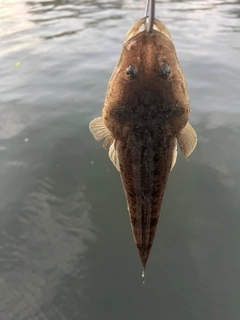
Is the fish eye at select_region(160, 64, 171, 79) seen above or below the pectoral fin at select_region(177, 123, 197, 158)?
above

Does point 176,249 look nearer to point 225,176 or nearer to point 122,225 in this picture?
point 122,225

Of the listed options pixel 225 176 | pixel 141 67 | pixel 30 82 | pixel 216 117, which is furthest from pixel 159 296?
pixel 30 82

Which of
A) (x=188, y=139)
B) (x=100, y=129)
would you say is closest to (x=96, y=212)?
(x=100, y=129)

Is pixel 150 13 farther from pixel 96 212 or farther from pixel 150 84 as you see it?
pixel 96 212

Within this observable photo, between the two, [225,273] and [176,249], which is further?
[176,249]

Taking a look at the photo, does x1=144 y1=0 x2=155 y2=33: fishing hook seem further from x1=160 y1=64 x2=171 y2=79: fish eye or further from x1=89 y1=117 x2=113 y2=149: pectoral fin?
x1=89 y1=117 x2=113 y2=149: pectoral fin

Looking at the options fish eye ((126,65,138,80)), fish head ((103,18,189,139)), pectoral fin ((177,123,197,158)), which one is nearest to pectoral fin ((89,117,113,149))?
fish head ((103,18,189,139))
